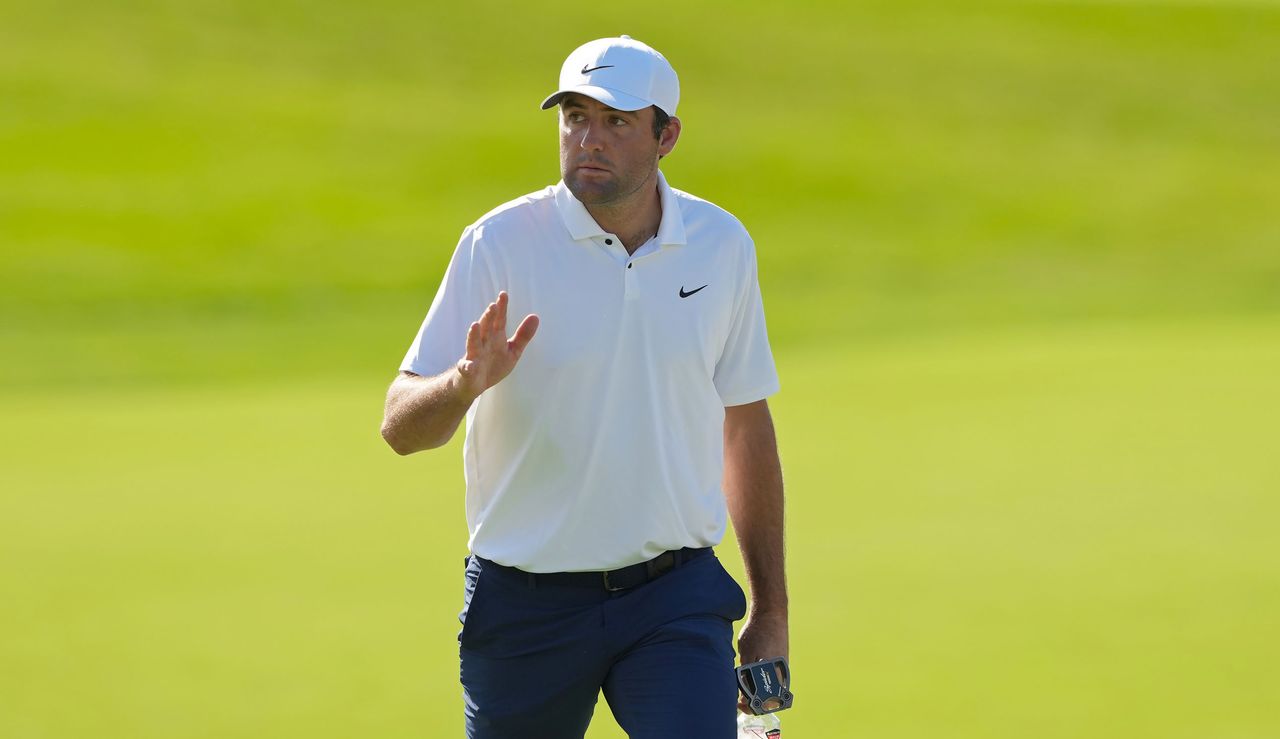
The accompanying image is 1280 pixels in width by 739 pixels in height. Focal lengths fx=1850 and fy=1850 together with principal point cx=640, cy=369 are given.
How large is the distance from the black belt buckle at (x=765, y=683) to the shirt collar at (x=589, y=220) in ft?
3.30

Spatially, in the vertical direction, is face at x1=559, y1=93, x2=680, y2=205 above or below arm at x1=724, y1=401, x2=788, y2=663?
above

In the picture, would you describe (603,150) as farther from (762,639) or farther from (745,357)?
(762,639)

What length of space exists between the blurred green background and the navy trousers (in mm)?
2404

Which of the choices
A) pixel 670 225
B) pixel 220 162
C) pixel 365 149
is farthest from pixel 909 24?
pixel 670 225

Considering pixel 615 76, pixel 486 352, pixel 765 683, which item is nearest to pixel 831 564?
pixel 765 683

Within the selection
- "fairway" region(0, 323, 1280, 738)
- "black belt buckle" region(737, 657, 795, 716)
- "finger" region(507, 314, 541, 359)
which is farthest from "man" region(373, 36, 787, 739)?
"fairway" region(0, 323, 1280, 738)

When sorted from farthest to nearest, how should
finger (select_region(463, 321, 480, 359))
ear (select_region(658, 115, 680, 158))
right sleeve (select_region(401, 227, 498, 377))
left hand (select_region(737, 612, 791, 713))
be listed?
left hand (select_region(737, 612, 791, 713)) < ear (select_region(658, 115, 680, 158)) < right sleeve (select_region(401, 227, 498, 377)) < finger (select_region(463, 321, 480, 359))

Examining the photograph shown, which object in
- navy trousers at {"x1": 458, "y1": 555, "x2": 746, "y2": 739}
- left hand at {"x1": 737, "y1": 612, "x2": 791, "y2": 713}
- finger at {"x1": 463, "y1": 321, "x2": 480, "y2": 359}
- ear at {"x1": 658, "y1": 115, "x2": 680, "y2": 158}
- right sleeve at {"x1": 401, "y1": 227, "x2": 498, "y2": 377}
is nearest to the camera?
finger at {"x1": 463, "y1": 321, "x2": 480, "y2": 359}

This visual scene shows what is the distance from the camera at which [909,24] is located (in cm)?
3053

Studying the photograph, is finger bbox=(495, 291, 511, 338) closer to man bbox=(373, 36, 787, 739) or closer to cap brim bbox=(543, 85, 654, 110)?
man bbox=(373, 36, 787, 739)

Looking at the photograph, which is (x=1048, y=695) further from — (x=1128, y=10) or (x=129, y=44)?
(x=1128, y=10)

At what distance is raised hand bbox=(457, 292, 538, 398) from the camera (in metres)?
3.59

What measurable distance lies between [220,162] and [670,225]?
21.5 meters

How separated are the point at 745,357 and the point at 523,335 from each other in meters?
0.80
